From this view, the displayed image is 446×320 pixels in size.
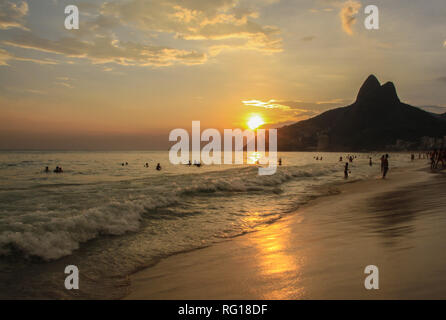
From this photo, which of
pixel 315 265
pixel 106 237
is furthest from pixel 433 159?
pixel 106 237

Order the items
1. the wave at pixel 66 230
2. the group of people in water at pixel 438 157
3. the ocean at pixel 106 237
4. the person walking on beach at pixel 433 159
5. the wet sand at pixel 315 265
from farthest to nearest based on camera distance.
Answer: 1. the person walking on beach at pixel 433 159
2. the group of people in water at pixel 438 157
3. the wave at pixel 66 230
4. the ocean at pixel 106 237
5. the wet sand at pixel 315 265

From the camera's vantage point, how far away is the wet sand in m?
4.10

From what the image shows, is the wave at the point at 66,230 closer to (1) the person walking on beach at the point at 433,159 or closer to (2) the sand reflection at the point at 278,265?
(2) the sand reflection at the point at 278,265

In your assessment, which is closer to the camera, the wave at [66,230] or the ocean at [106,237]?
the ocean at [106,237]

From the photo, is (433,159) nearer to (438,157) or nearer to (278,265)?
(438,157)

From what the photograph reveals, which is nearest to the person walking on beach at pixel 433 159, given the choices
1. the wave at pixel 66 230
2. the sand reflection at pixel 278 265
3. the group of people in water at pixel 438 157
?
the group of people in water at pixel 438 157

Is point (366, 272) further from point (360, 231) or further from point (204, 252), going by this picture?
point (204, 252)

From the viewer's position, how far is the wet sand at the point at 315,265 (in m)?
4.10

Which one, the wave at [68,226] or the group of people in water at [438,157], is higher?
the group of people in water at [438,157]

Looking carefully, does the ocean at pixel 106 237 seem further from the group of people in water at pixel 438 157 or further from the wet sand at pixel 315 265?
the group of people in water at pixel 438 157

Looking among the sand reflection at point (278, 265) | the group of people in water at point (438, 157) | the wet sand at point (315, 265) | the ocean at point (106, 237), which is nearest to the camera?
the wet sand at point (315, 265)

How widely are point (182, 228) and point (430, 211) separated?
8.54 m
